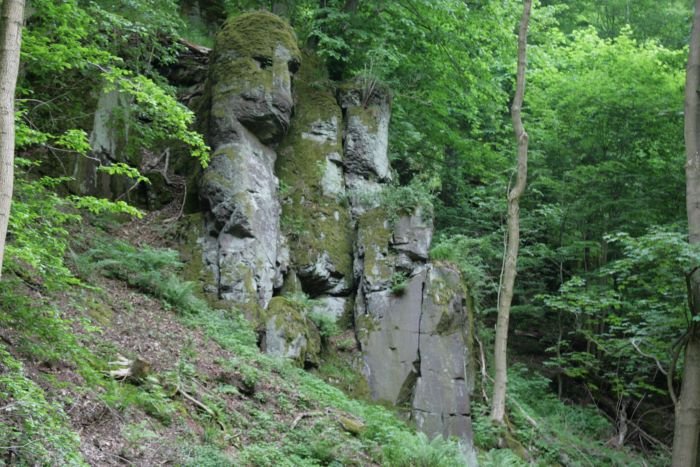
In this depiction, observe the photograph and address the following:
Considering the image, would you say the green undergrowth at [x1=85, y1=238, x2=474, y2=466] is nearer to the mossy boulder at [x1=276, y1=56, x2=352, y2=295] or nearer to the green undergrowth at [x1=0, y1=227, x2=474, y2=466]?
the green undergrowth at [x1=0, y1=227, x2=474, y2=466]

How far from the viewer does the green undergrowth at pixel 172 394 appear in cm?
476

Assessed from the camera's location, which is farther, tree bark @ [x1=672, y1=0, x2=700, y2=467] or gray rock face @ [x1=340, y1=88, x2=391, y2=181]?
gray rock face @ [x1=340, y1=88, x2=391, y2=181]

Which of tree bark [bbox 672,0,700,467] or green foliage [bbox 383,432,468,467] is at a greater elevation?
tree bark [bbox 672,0,700,467]

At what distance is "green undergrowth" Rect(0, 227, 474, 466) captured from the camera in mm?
4762

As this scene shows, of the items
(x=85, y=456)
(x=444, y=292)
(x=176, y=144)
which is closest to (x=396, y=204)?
(x=444, y=292)

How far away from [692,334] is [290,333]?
674cm

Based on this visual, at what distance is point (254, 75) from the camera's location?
12.4 meters

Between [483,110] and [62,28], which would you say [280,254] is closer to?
[62,28]

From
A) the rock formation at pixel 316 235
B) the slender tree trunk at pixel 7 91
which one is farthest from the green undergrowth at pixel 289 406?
the slender tree trunk at pixel 7 91

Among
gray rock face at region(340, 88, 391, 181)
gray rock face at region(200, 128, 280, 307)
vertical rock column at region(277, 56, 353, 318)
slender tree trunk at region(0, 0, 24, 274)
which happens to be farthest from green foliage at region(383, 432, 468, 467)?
gray rock face at region(340, 88, 391, 181)

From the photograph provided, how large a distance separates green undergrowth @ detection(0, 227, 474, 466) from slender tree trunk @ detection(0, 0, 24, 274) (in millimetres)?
1288

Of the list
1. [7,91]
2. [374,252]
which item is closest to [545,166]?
[374,252]

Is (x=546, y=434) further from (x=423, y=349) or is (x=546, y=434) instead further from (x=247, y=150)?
(x=247, y=150)

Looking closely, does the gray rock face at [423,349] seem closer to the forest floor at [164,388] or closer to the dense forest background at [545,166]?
the forest floor at [164,388]
